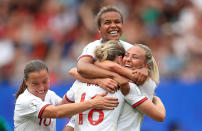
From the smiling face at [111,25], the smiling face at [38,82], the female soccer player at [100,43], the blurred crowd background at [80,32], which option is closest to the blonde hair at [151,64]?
the female soccer player at [100,43]

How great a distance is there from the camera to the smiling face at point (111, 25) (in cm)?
554

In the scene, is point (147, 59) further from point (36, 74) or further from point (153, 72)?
point (36, 74)

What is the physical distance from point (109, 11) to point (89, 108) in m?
1.34

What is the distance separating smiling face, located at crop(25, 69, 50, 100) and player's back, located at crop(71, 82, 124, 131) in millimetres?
394

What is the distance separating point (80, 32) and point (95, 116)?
5760 mm

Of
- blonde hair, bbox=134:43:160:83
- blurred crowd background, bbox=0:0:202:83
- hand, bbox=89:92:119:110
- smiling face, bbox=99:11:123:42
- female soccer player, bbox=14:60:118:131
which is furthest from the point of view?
blurred crowd background, bbox=0:0:202:83

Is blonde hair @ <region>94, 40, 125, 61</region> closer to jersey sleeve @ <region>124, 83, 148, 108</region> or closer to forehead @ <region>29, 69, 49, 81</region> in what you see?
jersey sleeve @ <region>124, 83, 148, 108</region>

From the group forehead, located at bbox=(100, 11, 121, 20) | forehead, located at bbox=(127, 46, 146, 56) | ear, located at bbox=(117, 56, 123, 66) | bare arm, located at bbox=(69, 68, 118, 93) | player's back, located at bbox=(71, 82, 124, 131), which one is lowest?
player's back, located at bbox=(71, 82, 124, 131)

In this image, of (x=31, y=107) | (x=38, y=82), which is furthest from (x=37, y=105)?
(x=38, y=82)

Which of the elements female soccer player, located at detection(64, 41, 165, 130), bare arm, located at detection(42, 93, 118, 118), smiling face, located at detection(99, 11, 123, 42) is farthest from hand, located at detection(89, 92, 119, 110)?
smiling face, located at detection(99, 11, 123, 42)

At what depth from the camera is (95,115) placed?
482 centimetres

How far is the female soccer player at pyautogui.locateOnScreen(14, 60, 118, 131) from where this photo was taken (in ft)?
15.9

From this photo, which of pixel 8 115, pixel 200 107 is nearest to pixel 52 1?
pixel 8 115

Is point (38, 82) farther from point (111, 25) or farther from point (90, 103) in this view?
point (111, 25)
